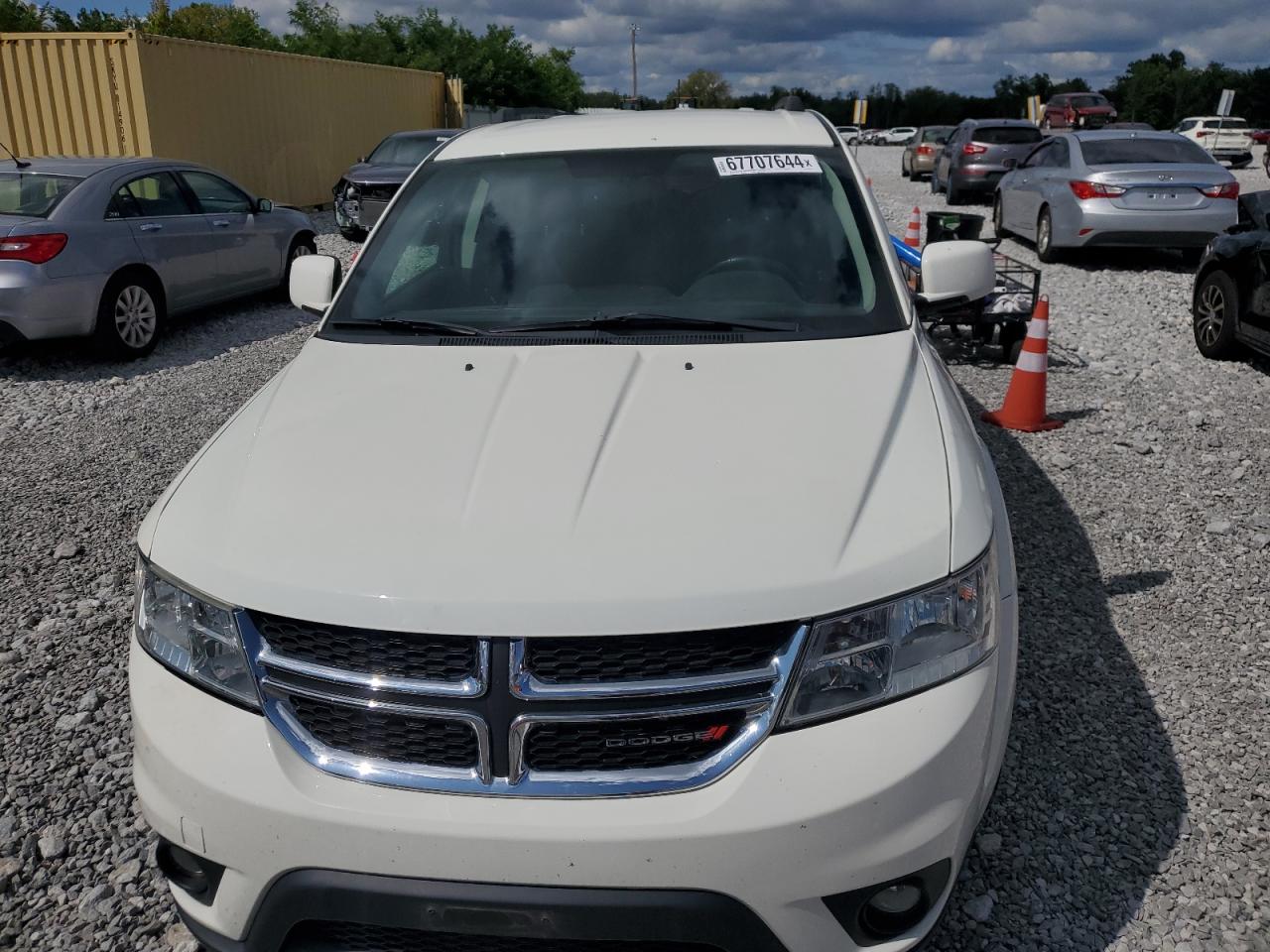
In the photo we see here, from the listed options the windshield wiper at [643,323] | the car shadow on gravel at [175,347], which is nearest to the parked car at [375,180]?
the car shadow on gravel at [175,347]

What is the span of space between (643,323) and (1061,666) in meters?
1.96

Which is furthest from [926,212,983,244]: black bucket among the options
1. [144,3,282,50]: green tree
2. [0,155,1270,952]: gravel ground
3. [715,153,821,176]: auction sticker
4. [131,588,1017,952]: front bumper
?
[144,3,282,50]: green tree

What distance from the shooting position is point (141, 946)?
8.36 ft

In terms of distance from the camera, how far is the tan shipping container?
15.0 m

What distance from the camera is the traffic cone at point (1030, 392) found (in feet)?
20.8

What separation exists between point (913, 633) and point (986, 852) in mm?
1123

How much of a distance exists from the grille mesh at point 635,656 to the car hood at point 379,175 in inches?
510

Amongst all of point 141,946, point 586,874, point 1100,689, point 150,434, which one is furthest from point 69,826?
point 150,434

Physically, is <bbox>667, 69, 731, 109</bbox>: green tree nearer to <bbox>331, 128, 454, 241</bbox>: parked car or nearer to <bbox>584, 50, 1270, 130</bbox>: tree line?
<bbox>584, 50, 1270, 130</bbox>: tree line

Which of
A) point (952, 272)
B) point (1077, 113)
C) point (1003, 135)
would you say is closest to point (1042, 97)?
point (1077, 113)

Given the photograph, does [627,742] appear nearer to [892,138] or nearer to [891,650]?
[891,650]

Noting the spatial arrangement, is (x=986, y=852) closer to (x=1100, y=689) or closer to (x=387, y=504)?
(x=1100, y=689)

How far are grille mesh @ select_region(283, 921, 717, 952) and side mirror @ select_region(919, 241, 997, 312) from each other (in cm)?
232

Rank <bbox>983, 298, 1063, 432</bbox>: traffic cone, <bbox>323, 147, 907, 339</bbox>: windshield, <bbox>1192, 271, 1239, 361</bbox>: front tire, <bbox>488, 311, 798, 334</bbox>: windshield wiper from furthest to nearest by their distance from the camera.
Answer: <bbox>1192, 271, 1239, 361</bbox>: front tire, <bbox>983, 298, 1063, 432</bbox>: traffic cone, <bbox>323, 147, 907, 339</bbox>: windshield, <bbox>488, 311, 798, 334</bbox>: windshield wiper
